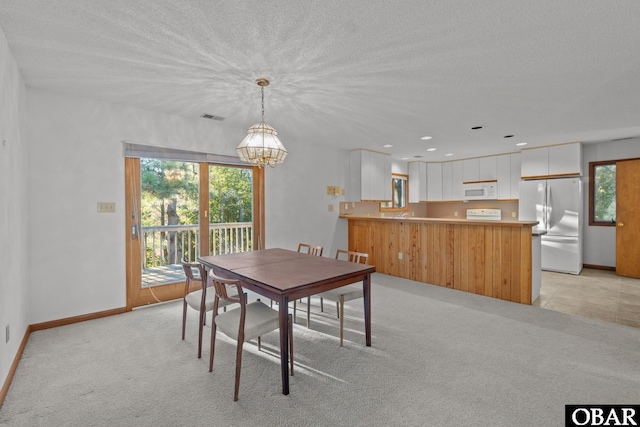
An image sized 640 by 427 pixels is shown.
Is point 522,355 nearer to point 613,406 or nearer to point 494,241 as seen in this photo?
point 613,406

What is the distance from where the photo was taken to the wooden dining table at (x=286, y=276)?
2.01 m

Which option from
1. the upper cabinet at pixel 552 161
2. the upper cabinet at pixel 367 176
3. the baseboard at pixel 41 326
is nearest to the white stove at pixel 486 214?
the upper cabinet at pixel 552 161

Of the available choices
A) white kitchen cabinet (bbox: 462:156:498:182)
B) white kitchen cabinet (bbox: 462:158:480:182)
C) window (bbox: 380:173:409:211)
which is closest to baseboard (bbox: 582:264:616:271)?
white kitchen cabinet (bbox: 462:156:498:182)

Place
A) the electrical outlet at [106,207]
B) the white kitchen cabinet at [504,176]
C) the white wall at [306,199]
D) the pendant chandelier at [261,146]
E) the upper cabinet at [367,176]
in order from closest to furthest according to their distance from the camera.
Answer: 1. the pendant chandelier at [261,146]
2. the electrical outlet at [106,207]
3. the white wall at [306,199]
4. the upper cabinet at [367,176]
5. the white kitchen cabinet at [504,176]

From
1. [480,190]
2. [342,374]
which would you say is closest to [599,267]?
[480,190]

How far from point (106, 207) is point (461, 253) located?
4.57 m

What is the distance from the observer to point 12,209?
229 centimetres

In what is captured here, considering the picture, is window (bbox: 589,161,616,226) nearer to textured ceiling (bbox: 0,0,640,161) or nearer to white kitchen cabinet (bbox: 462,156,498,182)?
white kitchen cabinet (bbox: 462,156,498,182)

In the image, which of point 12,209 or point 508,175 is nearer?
point 12,209

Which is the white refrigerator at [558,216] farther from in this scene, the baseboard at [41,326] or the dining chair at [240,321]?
the baseboard at [41,326]

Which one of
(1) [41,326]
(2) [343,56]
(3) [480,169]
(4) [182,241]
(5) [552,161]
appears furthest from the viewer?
(3) [480,169]

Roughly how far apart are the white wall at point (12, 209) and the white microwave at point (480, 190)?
Answer: 7274mm

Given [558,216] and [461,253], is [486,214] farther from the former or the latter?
[461,253]

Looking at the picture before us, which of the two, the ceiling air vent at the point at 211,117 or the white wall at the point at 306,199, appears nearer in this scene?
the ceiling air vent at the point at 211,117
